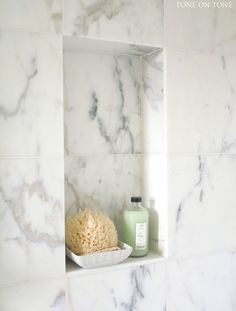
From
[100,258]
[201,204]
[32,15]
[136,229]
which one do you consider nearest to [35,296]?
[100,258]

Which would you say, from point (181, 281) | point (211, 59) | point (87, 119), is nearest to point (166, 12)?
point (211, 59)

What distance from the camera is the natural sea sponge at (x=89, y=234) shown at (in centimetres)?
110

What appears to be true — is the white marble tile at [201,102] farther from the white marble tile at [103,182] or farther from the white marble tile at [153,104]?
the white marble tile at [103,182]

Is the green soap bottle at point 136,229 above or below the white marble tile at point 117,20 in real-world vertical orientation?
below

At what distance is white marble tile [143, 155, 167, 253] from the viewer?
1209mm

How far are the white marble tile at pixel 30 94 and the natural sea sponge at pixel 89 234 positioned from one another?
9.3 inches

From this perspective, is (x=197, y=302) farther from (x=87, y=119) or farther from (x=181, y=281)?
(x=87, y=119)

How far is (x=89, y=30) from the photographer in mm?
1059

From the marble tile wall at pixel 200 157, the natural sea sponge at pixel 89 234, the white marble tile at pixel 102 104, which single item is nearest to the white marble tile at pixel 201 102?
the marble tile wall at pixel 200 157

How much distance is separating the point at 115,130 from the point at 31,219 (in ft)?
1.48

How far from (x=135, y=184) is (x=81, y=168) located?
0.22m

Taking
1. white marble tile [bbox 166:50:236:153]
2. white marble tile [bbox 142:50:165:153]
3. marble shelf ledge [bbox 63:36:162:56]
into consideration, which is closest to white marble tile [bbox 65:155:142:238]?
white marble tile [bbox 142:50:165:153]

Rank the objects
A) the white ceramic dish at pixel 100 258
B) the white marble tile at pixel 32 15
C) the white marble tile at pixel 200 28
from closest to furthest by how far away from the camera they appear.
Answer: the white marble tile at pixel 32 15, the white ceramic dish at pixel 100 258, the white marble tile at pixel 200 28

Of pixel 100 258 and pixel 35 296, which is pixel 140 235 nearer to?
pixel 100 258
